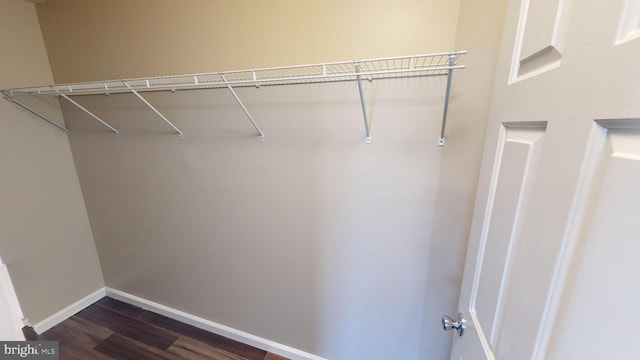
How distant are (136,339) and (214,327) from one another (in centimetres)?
56

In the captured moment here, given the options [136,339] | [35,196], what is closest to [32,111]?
[35,196]

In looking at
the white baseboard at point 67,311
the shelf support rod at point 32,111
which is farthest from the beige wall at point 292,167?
the white baseboard at point 67,311

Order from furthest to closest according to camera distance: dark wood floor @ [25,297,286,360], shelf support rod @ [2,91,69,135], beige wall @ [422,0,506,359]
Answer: dark wood floor @ [25,297,286,360] → shelf support rod @ [2,91,69,135] → beige wall @ [422,0,506,359]

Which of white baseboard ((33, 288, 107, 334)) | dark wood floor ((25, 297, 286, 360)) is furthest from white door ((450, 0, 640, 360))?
white baseboard ((33, 288, 107, 334))

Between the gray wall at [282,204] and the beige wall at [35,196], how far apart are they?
5.4 inches

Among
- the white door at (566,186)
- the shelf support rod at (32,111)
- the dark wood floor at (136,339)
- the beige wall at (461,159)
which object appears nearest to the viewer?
the white door at (566,186)

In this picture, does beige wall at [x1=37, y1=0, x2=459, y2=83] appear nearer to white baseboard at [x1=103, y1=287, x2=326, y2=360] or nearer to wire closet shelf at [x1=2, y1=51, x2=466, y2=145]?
wire closet shelf at [x1=2, y1=51, x2=466, y2=145]

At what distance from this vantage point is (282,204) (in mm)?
1395

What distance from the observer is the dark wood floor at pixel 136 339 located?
1.66m

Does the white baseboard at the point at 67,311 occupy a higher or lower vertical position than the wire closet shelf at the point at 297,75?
lower

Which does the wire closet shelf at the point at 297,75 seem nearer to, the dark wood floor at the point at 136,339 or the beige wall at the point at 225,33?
the beige wall at the point at 225,33

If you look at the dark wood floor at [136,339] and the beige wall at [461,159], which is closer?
the beige wall at [461,159]

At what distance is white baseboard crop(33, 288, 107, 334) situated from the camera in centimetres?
181

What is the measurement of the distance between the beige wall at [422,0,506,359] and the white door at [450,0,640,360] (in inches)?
7.5
